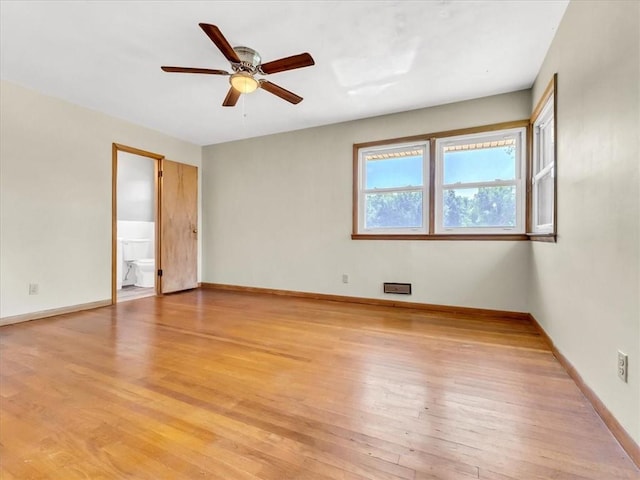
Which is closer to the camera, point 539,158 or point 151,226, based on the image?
point 539,158

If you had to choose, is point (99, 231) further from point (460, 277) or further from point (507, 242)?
point (507, 242)

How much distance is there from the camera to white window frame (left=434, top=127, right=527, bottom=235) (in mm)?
3275

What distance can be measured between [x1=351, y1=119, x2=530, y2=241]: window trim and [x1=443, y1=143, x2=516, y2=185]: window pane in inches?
6.3

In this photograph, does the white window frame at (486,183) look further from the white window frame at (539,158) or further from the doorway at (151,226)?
the doorway at (151,226)

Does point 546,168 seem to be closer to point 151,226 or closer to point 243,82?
point 243,82

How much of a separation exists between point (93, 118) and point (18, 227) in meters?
1.57

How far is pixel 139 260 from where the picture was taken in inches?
212

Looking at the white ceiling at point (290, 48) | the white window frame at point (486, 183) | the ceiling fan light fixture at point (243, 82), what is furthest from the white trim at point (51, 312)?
the white window frame at point (486, 183)

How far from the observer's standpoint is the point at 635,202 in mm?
1232

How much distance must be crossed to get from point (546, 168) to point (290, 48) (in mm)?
2458

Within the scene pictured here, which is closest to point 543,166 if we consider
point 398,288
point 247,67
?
point 398,288

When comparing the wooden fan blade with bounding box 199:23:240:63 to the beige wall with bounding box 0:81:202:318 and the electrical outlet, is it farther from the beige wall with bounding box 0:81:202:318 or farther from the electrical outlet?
the electrical outlet

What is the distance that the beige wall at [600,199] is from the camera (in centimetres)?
127

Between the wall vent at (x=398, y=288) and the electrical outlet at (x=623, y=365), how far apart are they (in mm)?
2448
